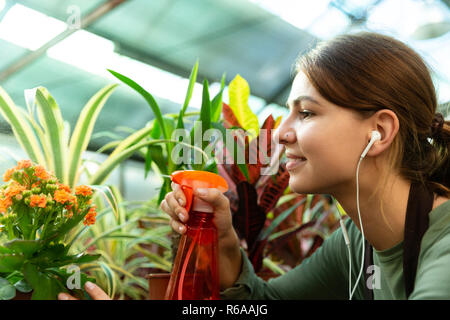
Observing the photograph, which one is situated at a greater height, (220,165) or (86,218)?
(220,165)

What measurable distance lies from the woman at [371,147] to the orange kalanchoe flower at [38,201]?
0.50ft

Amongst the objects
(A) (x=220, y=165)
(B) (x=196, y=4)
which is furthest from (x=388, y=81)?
(B) (x=196, y=4)

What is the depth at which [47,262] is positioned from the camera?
1.40 ft

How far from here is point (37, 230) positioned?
466 mm

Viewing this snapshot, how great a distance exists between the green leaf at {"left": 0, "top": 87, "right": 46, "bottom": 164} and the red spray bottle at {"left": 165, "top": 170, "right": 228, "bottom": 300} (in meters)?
0.31

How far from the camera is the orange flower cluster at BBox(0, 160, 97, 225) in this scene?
0.41 meters

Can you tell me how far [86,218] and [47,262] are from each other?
0.07 meters

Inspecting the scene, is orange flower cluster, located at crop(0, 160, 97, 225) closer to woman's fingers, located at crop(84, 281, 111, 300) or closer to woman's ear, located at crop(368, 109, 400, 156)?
woman's fingers, located at crop(84, 281, 111, 300)

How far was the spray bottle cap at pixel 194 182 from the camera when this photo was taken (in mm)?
425

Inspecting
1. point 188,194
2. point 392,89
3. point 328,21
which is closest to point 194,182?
point 188,194

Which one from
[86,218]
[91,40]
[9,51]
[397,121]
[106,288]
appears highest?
[91,40]

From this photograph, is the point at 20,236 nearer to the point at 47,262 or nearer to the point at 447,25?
the point at 47,262

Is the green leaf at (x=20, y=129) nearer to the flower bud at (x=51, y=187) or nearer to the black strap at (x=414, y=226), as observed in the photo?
the flower bud at (x=51, y=187)
